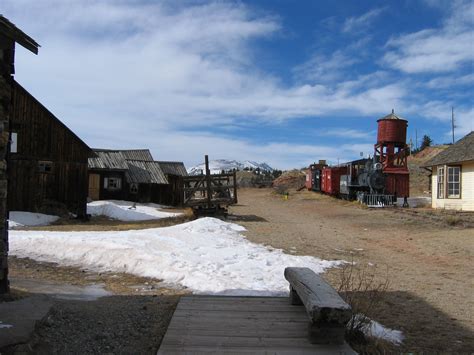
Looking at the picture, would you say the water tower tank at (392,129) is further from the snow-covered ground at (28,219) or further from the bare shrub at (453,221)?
the snow-covered ground at (28,219)

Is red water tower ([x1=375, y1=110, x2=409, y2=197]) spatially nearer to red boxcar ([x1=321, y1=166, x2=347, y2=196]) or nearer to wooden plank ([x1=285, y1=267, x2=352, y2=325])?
red boxcar ([x1=321, y1=166, x2=347, y2=196])

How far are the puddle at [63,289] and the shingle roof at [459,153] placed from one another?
19965 mm

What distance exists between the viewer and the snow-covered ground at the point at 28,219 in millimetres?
18422

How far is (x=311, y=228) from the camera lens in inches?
727

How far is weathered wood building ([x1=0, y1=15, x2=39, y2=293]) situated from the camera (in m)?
6.15

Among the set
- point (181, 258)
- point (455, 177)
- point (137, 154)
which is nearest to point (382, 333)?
point (181, 258)

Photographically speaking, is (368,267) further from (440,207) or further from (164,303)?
(440,207)

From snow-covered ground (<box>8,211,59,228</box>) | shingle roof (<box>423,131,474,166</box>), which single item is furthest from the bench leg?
shingle roof (<box>423,131,474,166</box>)

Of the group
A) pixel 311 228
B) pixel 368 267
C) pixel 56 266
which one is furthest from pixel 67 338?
pixel 311 228

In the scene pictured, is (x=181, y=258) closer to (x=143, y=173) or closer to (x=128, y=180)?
(x=128, y=180)

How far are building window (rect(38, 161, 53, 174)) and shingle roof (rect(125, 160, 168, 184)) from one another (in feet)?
41.8

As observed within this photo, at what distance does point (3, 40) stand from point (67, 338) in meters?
4.14

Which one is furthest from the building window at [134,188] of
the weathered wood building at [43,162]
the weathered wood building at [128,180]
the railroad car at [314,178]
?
the railroad car at [314,178]

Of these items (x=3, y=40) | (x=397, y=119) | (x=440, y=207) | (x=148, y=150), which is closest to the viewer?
(x=3, y=40)
